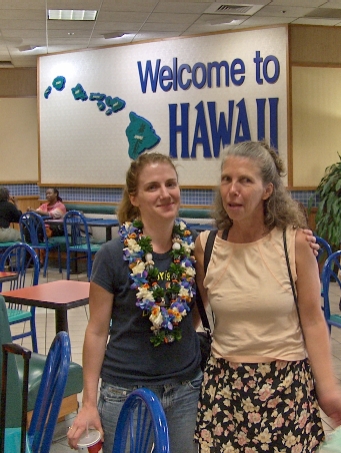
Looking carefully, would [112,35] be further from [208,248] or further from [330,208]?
[208,248]

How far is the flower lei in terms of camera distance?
1.75m

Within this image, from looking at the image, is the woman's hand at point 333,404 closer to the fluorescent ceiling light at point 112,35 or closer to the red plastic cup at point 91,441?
the red plastic cup at point 91,441

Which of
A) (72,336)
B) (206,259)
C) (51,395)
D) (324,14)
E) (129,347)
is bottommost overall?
(72,336)

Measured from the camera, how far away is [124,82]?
949cm

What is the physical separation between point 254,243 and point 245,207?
117 mm

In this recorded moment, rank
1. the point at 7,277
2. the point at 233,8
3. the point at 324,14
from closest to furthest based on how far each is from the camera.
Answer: the point at 7,277 → the point at 233,8 → the point at 324,14

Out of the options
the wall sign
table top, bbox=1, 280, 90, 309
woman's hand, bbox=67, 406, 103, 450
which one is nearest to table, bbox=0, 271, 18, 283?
table top, bbox=1, 280, 90, 309

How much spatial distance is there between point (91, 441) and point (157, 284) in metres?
0.48

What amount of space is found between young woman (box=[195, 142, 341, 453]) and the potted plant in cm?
574

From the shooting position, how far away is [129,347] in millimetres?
1753

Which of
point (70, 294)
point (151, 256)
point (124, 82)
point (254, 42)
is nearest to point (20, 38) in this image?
point (124, 82)

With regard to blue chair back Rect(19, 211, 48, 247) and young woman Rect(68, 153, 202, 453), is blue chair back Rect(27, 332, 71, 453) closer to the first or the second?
young woman Rect(68, 153, 202, 453)

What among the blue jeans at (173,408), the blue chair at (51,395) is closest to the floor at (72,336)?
the blue chair at (51,395)

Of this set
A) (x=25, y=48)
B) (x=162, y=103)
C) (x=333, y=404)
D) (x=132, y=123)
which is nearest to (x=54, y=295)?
(x=333, y=404)
